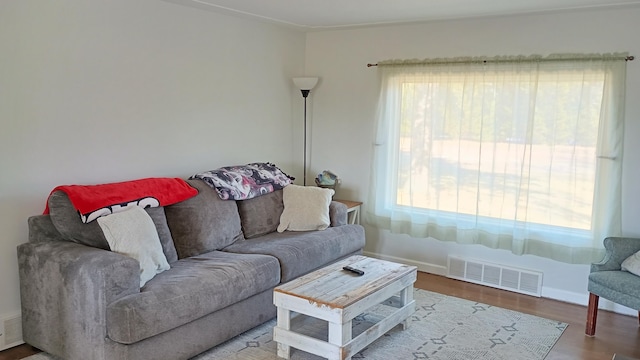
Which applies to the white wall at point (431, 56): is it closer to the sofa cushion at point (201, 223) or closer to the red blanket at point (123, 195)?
the sofa cushion at point (201, 223)

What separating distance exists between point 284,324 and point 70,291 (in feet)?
3.90

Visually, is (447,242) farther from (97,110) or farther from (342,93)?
(97,110)

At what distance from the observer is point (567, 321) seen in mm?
3826

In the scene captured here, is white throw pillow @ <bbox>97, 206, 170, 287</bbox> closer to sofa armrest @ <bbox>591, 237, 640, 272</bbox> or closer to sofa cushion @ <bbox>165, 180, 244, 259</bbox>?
sofa cushion @ <bbox>165, 180, 244, 259</bbox>

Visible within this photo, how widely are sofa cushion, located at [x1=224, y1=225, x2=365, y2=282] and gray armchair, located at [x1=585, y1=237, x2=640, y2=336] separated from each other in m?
1.79

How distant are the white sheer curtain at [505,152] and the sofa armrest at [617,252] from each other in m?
0.30

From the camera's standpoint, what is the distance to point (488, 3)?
3.81 m

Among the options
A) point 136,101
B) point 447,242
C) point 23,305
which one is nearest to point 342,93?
point 447,242

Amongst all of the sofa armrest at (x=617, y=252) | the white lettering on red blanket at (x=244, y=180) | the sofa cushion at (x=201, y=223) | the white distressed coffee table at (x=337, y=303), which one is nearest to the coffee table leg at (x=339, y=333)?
the white distressed coffee table at (x=337, y=303)

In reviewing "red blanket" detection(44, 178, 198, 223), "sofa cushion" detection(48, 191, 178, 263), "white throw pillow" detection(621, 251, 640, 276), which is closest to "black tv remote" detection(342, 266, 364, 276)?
"red blanket" detection(44, 178, 198, 223)

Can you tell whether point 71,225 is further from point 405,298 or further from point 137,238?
point 405,298

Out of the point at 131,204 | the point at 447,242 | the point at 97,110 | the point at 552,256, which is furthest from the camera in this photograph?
the point at 447,242

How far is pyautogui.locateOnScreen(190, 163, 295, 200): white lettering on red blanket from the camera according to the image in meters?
4.04

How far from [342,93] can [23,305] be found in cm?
331
